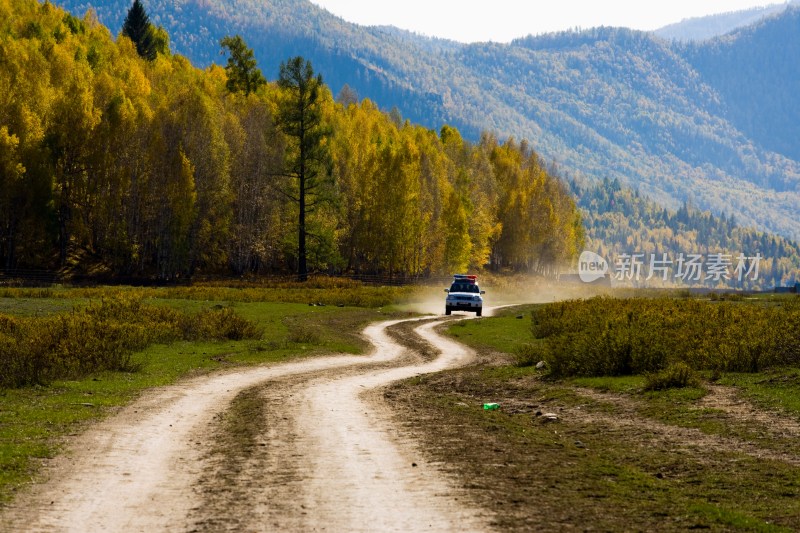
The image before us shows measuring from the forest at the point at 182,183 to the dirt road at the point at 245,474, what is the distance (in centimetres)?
5691

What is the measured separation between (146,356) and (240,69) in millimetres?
87444

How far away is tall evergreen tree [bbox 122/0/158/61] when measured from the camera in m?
128

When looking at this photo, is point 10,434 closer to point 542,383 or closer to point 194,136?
point 542,383

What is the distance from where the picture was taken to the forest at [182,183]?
7281cm

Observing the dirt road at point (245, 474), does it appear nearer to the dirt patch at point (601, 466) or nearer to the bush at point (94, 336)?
the dirt patch at point (601, 466)

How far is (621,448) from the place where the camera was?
589 inches

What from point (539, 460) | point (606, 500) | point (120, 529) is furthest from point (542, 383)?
point (120, 529)

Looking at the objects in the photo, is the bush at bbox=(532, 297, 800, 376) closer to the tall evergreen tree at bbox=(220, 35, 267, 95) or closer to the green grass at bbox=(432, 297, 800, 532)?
the green grass at bbox=(432, 297, 800, 532)

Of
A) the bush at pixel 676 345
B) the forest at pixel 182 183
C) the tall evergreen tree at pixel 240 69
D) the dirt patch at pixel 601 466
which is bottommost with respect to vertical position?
the dirt patch at pixel 601 466

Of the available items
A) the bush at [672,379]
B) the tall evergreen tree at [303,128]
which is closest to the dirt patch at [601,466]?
the bush at [672,379]

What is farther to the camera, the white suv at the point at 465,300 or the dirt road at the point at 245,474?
the white suv at the point at 465,300

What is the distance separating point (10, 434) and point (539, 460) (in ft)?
29.3

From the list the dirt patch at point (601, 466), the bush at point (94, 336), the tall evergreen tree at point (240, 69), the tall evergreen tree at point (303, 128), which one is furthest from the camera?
the tall evergreen tree at point (240, 69)

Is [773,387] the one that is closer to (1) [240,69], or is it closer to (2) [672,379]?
(2) [672,379]
